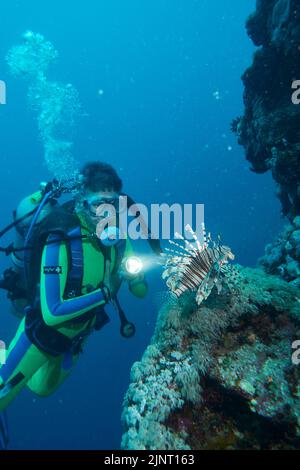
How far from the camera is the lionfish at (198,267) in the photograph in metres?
3.12

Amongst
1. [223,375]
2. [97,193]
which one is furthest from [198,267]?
[97,193]

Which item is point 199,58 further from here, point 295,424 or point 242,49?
point 295,424

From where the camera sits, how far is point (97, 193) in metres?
4.22

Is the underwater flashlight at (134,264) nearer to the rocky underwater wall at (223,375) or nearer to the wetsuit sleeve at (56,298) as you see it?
the wetsuit sleeve at (56,298)

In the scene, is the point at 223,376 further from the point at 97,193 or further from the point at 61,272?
the point at 97,193

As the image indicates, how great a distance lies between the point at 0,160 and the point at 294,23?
87.2m

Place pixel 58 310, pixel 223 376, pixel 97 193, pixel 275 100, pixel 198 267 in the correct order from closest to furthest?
pixel 223 376
pixel 198 267
pixel 58 310
pixel 97 193
pixel 275 100

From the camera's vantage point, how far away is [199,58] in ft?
371

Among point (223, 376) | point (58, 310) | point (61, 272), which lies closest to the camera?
point (223, 376)

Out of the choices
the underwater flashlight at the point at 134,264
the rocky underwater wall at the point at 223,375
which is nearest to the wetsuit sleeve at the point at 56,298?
the underwater flashlight at the point at 134,264

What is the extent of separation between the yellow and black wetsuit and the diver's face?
0.84ft

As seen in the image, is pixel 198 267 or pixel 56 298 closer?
pixel 198 267

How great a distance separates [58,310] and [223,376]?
206cm

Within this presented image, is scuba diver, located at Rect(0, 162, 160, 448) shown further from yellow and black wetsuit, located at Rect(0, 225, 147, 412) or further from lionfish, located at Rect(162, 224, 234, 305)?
lionfish, located at Rect(162, 224, 234, 305)
